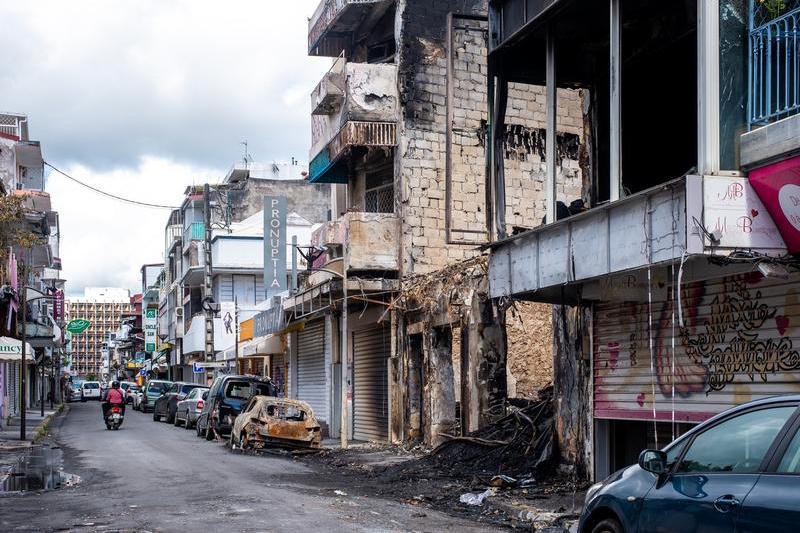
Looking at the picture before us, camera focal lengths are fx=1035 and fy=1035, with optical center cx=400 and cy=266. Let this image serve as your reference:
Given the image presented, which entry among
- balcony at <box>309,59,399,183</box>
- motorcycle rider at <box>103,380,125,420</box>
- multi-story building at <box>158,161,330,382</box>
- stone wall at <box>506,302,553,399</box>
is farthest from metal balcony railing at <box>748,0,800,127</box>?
multi-story building at <box>158,161,330,382</box>

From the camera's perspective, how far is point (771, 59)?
1091 cm

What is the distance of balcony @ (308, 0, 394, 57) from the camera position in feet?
94.8

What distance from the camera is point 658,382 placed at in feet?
43.6

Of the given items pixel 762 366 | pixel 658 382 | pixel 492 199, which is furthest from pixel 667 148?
pixel 762 366

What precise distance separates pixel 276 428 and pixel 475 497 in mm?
10333

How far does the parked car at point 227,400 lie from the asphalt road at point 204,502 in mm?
6434

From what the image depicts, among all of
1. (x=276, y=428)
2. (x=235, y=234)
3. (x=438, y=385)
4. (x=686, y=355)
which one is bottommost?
(x=276, y=428)

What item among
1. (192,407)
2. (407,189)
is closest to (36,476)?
(407,189)

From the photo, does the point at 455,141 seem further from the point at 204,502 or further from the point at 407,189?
the point at 204,502

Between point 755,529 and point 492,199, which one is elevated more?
point 492,199

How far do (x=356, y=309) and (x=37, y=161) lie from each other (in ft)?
97.7

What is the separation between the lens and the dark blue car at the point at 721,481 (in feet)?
19.5

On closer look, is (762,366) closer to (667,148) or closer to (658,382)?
(658,382)

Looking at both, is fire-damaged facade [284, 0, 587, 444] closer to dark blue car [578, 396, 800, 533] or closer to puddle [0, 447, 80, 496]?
puddle [0, 447, 80, 496]
